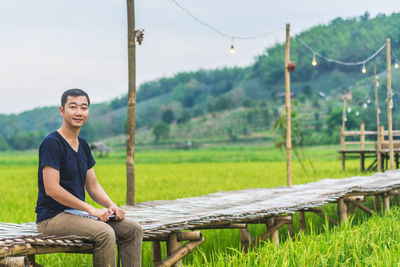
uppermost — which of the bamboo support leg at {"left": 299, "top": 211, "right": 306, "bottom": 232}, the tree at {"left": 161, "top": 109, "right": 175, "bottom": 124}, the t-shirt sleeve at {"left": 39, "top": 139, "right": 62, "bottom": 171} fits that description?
the tree at {"left": 161, "top": 109, "right": 175, "bottom": 124}

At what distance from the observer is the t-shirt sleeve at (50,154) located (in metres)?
3.53

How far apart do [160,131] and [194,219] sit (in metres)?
70.0

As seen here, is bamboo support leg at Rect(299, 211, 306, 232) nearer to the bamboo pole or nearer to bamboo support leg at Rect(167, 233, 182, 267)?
the bamboo pole

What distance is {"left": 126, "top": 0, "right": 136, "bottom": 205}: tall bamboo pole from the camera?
6.52 meters

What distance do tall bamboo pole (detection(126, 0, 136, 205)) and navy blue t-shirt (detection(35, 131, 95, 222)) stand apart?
272cm

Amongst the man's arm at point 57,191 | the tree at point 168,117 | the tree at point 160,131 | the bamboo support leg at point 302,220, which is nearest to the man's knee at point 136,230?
the man's arm at point 57,191

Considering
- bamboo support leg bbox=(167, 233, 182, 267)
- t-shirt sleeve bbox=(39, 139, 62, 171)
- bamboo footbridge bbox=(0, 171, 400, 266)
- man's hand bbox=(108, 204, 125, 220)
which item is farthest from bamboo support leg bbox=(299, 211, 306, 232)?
t-shirt sleeve bbox=(39, 139, 62, 171)

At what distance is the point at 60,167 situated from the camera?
12.0 feet

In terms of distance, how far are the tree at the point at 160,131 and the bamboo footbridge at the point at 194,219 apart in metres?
66.4

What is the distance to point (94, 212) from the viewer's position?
365cm

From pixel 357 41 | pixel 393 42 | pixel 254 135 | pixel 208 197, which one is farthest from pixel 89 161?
pixel 357 41

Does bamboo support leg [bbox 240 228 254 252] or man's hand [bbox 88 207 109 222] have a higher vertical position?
man's hand [bbox 88 207 109 222]

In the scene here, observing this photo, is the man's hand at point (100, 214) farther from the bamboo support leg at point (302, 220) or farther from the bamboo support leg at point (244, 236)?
the bamboo support leg at point (302, 220)

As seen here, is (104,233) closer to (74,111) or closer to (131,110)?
(74,111)
